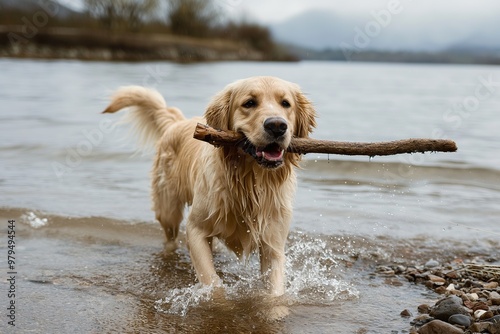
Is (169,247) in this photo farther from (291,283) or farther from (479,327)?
(479,327)

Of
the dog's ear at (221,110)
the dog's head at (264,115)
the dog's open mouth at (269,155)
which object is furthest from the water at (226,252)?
the dog's open mouth at (269,155)

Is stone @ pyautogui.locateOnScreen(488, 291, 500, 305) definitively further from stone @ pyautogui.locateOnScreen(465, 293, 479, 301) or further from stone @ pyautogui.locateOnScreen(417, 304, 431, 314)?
stone @ pyautogui.locateOnScreen(417, 304, 431, 314)

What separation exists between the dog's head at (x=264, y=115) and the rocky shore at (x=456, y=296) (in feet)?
4.90

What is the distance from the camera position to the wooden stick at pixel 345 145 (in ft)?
14.0

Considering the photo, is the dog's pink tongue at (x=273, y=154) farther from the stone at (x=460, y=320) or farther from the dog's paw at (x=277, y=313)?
the stone at (x=460, y=320)

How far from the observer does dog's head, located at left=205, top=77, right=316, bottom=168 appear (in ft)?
13.5

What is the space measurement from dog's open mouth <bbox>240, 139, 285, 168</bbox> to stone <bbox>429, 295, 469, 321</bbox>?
Answer: 4.90 feet

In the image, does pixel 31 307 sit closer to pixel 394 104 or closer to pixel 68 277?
pixel 68 277

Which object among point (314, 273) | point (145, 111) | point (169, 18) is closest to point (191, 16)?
point (169, 18)

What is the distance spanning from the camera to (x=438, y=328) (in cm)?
376

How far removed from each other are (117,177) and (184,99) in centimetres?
1027

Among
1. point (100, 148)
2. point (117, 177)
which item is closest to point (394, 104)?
point (100, 148)

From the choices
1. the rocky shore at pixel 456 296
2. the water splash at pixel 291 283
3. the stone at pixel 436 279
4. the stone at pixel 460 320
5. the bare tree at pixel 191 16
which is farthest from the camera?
the bare tree at pixel 191 16

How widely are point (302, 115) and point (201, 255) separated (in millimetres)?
1372
